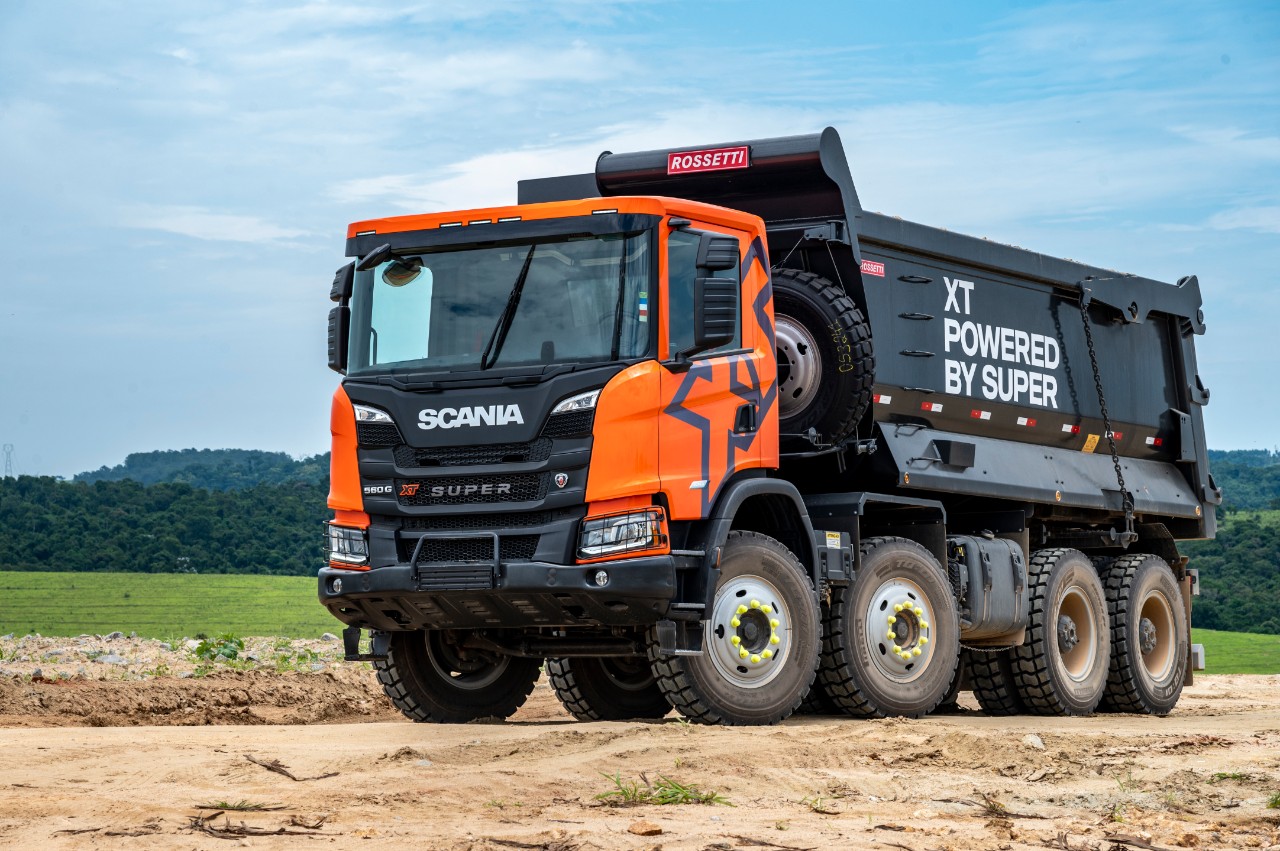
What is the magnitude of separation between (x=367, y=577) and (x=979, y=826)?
458 cm

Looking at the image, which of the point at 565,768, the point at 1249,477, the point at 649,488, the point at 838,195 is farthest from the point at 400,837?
the point at 1249,477

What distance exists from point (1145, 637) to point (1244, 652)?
11.0 m

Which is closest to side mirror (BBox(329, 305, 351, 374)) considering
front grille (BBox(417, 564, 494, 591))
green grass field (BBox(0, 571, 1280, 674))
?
front grille (BBox(417, 564, 494, 591))

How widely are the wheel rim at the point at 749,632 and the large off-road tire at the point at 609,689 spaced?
1812mm

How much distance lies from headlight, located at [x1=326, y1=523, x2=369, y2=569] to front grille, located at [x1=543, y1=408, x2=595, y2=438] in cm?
150

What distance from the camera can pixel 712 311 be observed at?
10266 millimetres

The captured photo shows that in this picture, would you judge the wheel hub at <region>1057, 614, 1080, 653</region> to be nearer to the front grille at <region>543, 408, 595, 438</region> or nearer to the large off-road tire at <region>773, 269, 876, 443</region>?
the large off-road tire at <region>773, 269, 876, 443</region>

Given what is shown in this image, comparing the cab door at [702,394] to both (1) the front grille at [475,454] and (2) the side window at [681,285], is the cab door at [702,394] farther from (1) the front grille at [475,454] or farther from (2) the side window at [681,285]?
(1) the front grille at [475,454]

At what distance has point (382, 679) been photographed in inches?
467

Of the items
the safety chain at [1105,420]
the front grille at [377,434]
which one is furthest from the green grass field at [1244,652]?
the front grille at [377,434]

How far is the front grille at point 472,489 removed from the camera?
1029cm

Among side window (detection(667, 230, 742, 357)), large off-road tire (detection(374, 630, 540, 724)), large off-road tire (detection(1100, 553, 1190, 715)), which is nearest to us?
side window (detection(667, 230, 742, 357))

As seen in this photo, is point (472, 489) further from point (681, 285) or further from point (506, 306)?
point (681, 285)

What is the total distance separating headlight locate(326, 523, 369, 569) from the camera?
35.4 ft
